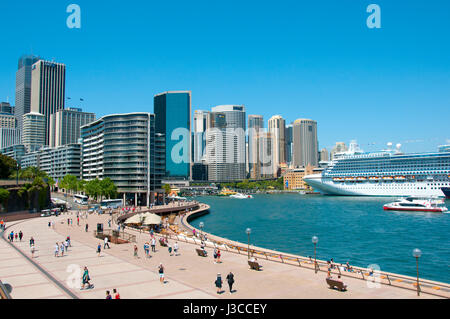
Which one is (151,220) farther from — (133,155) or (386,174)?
(386,174)

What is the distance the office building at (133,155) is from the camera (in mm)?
118812

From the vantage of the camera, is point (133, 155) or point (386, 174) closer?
point (133, 155)

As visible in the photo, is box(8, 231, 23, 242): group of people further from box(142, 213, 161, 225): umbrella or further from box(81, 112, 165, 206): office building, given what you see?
box(81, 112, 165, 206): office building

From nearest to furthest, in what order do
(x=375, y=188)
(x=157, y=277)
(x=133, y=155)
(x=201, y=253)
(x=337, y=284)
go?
(x=337, y=284), (x=157, y=277), (x=201, y=253), (x=133, y=155), (x=375, y=188)

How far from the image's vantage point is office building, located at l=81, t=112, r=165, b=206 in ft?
390

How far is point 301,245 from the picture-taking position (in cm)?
4950

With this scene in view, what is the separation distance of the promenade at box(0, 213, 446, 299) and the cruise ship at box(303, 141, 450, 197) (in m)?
129

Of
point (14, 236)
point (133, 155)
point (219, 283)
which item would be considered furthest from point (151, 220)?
point (133, 155)

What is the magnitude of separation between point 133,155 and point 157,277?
328 feet

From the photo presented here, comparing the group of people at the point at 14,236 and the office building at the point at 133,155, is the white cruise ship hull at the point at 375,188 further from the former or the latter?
the group of people at the point at 14,236

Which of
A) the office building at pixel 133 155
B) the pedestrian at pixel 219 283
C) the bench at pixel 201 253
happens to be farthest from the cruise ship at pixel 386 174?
the pedestrian at pixel 219 283

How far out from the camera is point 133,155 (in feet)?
393

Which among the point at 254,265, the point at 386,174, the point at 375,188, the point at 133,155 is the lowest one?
the point at 375,188

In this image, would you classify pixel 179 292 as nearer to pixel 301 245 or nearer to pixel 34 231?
pixel 301 245
